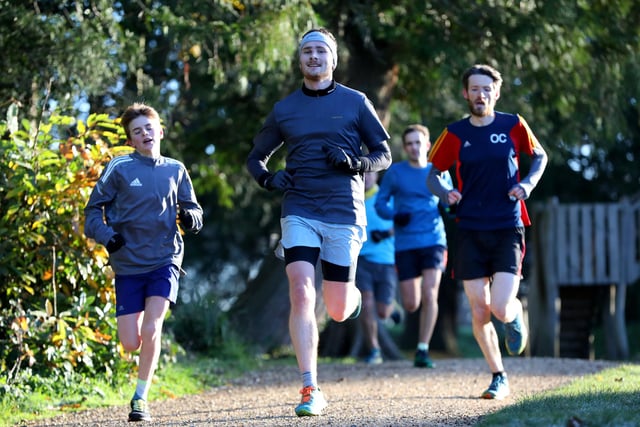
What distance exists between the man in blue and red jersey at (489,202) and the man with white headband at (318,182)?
0.79m

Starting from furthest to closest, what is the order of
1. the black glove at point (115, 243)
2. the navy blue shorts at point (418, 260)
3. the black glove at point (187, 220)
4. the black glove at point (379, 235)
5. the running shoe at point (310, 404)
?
the black glove at point (379, 235)
the navy blue shorts at point (418, 260)
the black glove at point (187, 220)
the black glove at point (115, 243)
the running shoe at point (310, 404)

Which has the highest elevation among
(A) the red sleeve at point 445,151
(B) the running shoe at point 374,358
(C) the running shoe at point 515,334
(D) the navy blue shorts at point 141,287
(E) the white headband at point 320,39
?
(E) the white headband at point 320,39

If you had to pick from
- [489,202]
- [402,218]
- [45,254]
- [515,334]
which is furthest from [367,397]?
[402,218]

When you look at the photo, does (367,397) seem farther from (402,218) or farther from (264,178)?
(402,218)

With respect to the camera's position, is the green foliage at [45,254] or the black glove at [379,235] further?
the black glove at [379,235]

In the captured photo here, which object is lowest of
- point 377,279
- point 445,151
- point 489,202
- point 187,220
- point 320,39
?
point 377,279

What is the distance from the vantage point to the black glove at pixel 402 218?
1012cm

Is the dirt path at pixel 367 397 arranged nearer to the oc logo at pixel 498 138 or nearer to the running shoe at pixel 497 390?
the running shoe at pixel 497 390

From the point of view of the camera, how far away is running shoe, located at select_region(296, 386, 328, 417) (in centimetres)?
627

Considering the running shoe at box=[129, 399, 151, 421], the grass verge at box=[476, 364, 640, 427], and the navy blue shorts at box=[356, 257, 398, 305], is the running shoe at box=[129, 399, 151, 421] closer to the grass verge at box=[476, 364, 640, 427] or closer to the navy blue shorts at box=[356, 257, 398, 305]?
the grass verge at box=[476, 364, 640, 427]

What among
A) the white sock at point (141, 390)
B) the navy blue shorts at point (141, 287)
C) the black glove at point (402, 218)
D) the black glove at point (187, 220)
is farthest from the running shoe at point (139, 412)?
the black glove at point (402, 218)

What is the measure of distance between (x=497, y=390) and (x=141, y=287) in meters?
2.64

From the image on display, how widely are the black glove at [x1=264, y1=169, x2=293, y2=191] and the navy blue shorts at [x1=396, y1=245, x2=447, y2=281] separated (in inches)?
150

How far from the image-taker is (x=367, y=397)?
304 inches
